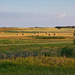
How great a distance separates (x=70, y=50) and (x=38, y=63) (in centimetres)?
765

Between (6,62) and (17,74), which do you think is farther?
(6,62)

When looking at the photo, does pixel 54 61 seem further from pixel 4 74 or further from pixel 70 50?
pixel 70 50

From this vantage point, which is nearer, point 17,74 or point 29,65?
point 17,74

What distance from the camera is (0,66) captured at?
46.2 ft

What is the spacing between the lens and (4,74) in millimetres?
10695

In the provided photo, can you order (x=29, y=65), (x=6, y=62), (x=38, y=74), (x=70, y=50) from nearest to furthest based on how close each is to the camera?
1. (x=38, y=74)
2. (x=29, y=65)
3. (x=6, y=62)
4. (x=70, y=50)

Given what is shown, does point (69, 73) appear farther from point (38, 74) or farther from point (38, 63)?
point (38, 63)

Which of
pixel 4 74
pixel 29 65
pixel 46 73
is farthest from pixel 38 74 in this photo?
pixel 29 65

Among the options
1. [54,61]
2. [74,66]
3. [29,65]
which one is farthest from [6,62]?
[74,66]

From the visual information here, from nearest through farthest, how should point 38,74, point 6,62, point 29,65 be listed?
1. point 38,74
2. point 29,65
3. point 6,62

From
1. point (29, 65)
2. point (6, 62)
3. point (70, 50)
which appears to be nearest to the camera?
point (29, 65)

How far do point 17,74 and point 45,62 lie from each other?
434 centimetres

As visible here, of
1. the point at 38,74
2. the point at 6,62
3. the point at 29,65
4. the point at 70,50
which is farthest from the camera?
the point at 70,50

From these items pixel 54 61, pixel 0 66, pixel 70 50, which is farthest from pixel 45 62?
pixel 70 50
